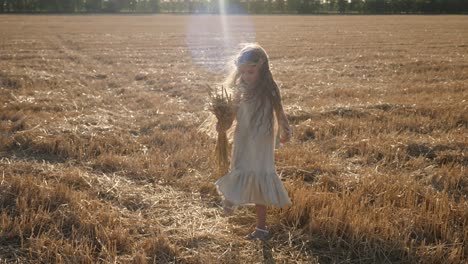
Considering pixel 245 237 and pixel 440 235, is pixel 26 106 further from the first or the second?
pixel 440 235

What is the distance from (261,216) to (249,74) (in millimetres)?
1330

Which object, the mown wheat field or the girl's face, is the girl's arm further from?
the mown wheat field

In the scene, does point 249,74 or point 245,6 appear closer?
point 249,74

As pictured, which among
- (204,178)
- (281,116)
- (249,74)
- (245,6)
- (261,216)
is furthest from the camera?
(245,6)

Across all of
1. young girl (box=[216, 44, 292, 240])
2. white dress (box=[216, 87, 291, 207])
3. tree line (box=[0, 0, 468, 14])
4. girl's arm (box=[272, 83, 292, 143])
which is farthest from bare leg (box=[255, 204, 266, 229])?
tree line (box=[0, 0, 468, 14])

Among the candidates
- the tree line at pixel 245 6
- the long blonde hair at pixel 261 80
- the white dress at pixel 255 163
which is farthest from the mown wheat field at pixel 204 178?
the tree line at pixel 245 6

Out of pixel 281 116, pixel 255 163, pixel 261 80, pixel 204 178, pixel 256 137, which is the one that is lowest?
pixel 204 178

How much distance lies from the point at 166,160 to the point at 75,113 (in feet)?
12.0

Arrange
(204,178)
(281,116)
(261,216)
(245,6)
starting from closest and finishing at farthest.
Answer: (281,116) → (261,216) → (204,178) → (245,6)

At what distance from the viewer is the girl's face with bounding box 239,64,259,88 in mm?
3664

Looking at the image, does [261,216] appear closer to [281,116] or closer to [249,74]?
[281,116]

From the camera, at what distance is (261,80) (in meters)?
3.71

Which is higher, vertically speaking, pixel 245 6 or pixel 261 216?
pixel 245 6

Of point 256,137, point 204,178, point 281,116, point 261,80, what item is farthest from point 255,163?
point 204,178
